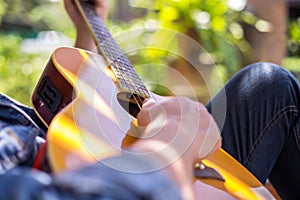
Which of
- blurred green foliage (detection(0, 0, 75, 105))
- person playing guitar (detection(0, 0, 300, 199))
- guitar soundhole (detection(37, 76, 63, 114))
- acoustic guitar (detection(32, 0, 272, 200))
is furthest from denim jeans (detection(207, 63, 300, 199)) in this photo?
blurred green foliage (detection(0, 0, 75, 105))

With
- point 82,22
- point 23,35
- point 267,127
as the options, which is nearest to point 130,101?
point 267,127

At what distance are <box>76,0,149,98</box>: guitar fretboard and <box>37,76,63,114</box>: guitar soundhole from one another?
0.36 feet

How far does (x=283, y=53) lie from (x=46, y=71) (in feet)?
6.79

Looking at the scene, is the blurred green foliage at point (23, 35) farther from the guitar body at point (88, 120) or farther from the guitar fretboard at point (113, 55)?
the guitar body at point (88, 120)

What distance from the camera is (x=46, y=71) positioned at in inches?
39.2

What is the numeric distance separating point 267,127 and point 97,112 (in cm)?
37

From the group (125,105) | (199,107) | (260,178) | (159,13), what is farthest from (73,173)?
(159,13)

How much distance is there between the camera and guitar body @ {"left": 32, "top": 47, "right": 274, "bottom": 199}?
656mm


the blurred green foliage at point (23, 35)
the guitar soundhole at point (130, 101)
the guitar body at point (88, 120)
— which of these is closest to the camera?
the guitar body at point (88, 120)

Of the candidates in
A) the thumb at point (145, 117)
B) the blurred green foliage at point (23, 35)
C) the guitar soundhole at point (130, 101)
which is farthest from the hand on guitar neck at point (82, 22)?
the blurred green foliage at point (23, 35)

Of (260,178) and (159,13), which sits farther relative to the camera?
(159,13)

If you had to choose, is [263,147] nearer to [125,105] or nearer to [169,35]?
[125,105]

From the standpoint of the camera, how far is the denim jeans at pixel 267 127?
1.01 metres

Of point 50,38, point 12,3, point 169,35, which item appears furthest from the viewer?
point 12,3
